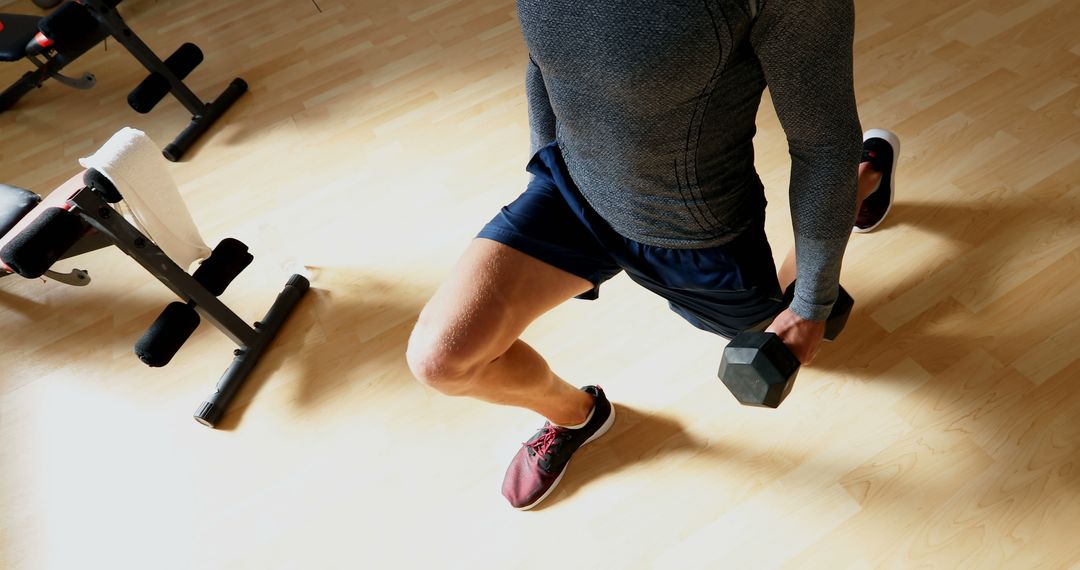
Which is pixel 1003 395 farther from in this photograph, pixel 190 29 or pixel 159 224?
pixel 190 29

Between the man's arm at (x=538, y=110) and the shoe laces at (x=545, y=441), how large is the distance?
1.89 feet

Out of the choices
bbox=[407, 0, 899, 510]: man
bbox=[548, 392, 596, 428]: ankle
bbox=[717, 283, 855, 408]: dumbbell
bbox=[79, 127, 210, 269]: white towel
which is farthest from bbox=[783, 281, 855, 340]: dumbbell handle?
bbox=[79, 127, 210, 269]: white towel

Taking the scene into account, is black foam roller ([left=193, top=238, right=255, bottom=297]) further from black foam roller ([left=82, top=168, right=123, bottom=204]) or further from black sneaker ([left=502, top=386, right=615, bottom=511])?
black sneaker ([left=502, top=386, right=615, bottom=511])

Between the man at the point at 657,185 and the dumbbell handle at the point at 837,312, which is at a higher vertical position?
the man at the point at 657,185

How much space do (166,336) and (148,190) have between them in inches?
13.9

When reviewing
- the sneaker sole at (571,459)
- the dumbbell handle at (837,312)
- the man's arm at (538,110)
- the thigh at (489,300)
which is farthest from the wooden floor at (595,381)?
the man's arm at (538,110)

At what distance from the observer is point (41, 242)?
4.12 feet

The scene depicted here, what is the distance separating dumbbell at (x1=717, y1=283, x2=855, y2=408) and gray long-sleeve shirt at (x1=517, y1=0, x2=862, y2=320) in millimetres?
91

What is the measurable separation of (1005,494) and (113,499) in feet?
6.32

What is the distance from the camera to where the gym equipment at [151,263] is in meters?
1.27

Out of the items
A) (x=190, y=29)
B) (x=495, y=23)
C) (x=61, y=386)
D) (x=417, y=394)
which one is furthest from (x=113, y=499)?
(x=190, y=29)

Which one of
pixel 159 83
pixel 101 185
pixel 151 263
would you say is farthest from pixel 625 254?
pixel 159 83

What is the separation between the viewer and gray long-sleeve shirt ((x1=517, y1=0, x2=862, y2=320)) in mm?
666

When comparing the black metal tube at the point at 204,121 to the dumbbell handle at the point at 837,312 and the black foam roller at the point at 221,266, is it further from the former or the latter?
the dumbbell handle at the point at 837,312
